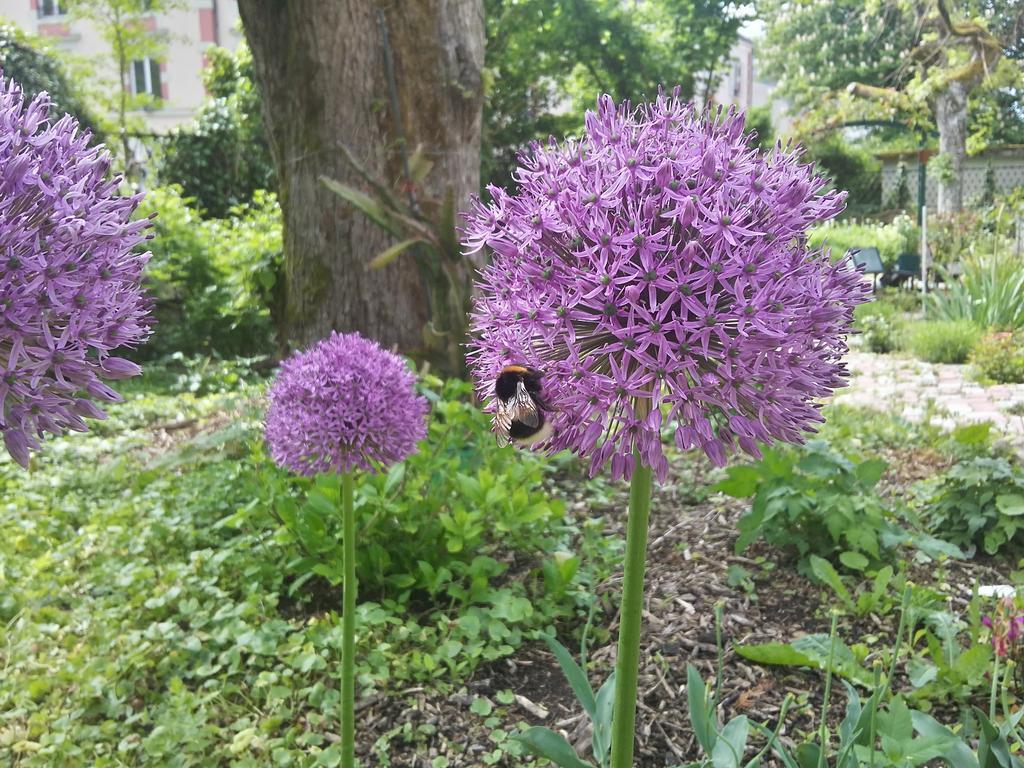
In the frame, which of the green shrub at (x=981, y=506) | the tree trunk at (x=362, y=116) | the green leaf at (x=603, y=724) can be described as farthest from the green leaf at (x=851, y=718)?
the tree trunk at (x=362, y=116)

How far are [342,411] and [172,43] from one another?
30599 millimetres

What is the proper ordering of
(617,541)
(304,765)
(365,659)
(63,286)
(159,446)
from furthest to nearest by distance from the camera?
(159,446) < (617,541) < (365,659) < (304,765) < (63,286)

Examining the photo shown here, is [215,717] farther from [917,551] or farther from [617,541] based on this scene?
[917,551]

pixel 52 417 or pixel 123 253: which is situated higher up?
pixel 123 253

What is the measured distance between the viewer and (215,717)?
267cm

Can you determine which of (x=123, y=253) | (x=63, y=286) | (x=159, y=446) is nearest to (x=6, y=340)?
(x=63, y=286)

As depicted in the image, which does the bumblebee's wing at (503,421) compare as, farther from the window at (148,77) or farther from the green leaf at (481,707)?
the window at (148,77)

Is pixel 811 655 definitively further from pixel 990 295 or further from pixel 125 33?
pixel 125 33

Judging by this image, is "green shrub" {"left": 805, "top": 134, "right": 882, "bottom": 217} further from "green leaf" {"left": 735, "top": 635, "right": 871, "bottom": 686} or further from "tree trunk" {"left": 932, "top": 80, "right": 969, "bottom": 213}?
"green leaf" {"left": 735, "top": 635, "right": 871, "bottom": 686}

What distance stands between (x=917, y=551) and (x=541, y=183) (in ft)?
9.36

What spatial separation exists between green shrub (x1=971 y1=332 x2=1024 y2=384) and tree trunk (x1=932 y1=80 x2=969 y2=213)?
1218 cm

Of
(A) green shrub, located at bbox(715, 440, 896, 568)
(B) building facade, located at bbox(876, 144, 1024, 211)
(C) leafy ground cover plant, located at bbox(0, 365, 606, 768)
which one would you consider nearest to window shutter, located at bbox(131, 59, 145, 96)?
(B) building facade, located at bbox(876, 144, 1024, 211)

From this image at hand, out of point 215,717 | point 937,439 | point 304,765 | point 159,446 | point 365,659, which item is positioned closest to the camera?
point 304,765

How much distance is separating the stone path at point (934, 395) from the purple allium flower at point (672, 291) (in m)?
4.30
